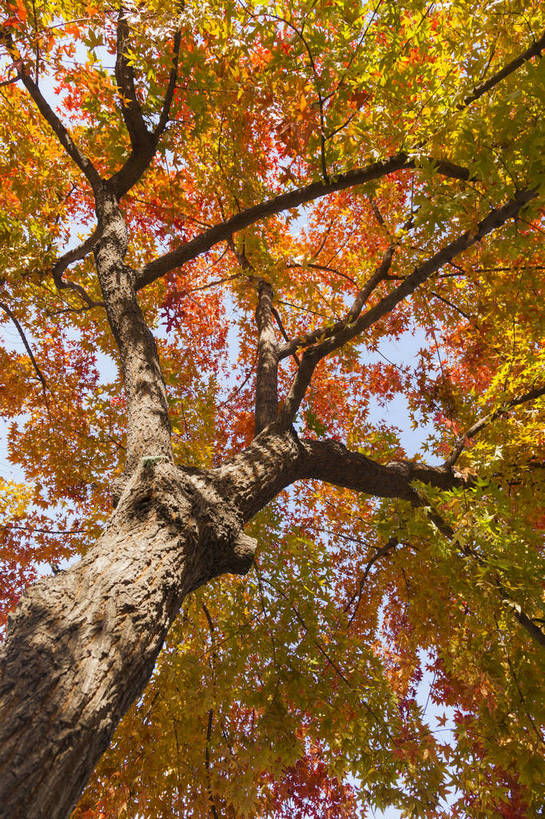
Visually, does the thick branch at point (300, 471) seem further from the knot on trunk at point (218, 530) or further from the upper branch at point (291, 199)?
the upper branch at point (291, 199)

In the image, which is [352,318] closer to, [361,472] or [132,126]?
[361,472]

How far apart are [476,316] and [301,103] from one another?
12.0ft

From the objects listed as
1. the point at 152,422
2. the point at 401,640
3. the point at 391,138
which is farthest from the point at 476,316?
the point at 152,422

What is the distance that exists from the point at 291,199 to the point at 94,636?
3789 mm

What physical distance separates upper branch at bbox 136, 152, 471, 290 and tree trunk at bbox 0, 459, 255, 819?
89.6 inches

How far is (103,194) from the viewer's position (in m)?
4.20

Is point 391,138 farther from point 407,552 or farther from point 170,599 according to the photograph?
point 407,552

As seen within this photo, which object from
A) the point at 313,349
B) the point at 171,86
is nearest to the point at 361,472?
the point at 313,349

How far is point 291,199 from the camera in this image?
3.90m

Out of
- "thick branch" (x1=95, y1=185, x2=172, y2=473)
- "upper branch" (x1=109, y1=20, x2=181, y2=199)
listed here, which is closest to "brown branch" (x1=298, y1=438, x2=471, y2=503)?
"thick branch" (x1=95, y1=185, x2=172, y2=473)

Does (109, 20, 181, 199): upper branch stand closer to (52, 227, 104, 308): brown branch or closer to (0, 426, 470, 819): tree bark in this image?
(52, 227, 104, 308): brown branch

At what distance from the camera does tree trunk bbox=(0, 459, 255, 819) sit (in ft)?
4.47

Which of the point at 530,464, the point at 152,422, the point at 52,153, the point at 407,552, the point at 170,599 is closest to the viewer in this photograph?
the point at 170,599

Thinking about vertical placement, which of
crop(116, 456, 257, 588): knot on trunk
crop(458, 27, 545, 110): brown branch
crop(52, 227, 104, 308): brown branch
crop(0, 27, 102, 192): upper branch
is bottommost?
crop(116, 456, 257, 588): knot on trunk
